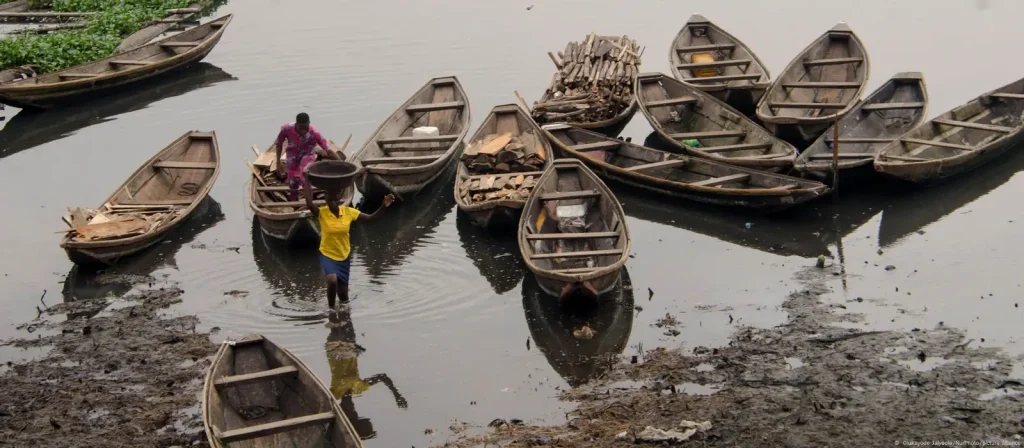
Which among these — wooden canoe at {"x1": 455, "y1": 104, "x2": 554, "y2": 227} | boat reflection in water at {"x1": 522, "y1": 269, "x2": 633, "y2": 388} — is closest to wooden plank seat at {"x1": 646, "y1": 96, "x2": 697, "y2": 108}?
wooden canoe at {"x1": 455, "y1": 104, "x2": 554, "y2": 227}

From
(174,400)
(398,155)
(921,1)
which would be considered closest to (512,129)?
(398,155)

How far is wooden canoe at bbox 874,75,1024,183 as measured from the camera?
Result: 13.9 m

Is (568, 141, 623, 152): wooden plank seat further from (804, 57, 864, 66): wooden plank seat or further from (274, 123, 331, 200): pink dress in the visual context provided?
(804, 57, 864, 66): wooden plank seat

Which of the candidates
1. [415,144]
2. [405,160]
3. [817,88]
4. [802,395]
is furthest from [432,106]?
[802,395]

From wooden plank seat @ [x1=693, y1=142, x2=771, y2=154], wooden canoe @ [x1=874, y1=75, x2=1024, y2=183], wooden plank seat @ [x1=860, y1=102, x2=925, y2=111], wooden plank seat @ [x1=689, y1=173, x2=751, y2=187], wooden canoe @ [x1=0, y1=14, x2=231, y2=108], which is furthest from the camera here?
wooden canoe @ [x1=0, y1=14, x2=231, y2=108]

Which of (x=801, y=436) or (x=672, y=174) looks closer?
(x=801, y=436)

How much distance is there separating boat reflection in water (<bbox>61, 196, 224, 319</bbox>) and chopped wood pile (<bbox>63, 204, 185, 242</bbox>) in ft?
1.14

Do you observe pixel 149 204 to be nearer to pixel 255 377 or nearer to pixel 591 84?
pixel 255 377

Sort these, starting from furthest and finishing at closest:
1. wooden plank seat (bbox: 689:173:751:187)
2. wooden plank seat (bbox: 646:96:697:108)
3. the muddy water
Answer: wooden plank seat (bbox: 646:96:697:108), wooden plank seat (bbox: 689:173:751:187), the muddy water

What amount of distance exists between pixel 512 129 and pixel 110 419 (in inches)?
326

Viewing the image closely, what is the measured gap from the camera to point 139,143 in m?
18.5

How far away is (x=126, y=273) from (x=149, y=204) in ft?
5.19

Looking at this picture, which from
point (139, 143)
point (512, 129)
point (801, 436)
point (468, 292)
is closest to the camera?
point (801, 436)

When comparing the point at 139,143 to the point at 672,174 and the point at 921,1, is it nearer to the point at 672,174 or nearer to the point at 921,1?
the point at 672,174
